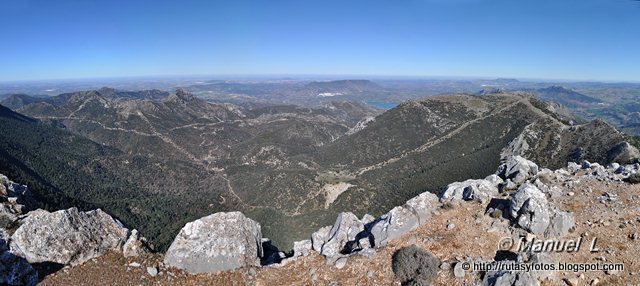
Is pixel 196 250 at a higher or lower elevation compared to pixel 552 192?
lower

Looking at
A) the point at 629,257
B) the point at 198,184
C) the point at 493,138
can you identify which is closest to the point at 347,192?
the point at 493,138

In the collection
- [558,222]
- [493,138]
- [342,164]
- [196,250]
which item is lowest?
[342,164]

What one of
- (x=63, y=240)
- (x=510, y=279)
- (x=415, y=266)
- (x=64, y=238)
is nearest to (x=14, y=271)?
(x=63, y=240)

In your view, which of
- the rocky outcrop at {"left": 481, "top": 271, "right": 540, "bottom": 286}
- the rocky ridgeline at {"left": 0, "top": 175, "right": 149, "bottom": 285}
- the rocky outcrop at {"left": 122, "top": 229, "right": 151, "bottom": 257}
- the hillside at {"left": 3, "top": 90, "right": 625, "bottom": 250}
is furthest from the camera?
the hillside at {"left": 3, "top": 90, "right": 625, "bottom": 250}

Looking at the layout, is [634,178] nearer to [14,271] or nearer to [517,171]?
[517,171]

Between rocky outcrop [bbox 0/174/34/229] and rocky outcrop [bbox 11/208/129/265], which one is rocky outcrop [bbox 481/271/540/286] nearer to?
rocky outcrop [bbox 11/208/129/265]

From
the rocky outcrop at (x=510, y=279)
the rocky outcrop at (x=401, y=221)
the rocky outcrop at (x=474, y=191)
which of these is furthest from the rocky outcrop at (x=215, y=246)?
the rocky outcrop at (x=474, y=191)

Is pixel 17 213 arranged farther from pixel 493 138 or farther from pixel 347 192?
pixel 493 138

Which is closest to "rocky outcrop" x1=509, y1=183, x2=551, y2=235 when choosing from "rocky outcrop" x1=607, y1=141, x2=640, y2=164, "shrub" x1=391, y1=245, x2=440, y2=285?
"shrub" x1=391, y1=245, x2=440, y2=285
